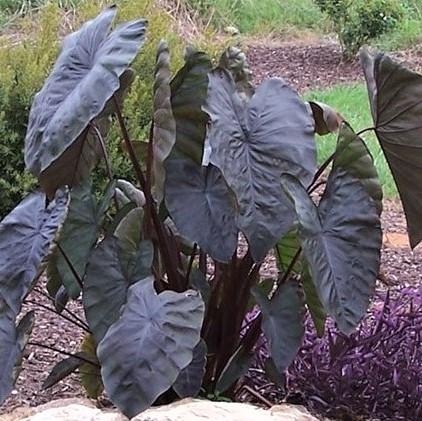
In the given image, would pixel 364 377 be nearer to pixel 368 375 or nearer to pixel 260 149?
pixel 368 375

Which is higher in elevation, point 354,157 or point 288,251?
point 354,157

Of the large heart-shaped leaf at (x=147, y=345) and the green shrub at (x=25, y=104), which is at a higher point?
the large heart-shaped leaf at (x=147, y=345)

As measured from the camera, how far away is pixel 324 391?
2914 mm

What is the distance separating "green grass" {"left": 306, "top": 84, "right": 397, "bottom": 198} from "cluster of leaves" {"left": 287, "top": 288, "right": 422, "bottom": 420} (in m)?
2.88

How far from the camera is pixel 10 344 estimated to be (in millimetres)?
2512

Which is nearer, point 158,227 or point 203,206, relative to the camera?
point 203,206

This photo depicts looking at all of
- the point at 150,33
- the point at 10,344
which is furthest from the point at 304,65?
the point at 10,344

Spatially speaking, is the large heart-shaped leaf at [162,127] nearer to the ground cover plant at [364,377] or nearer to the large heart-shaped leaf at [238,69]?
the large heart-shaped leaf at [238,69]

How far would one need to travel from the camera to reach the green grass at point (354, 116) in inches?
241

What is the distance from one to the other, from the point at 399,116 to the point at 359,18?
7.76 m

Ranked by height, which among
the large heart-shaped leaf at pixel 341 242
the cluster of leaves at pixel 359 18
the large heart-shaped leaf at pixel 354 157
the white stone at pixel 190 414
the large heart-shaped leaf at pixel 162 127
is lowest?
the cluster of leaves at pixel 359 18

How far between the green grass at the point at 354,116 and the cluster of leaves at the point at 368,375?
9.45ft

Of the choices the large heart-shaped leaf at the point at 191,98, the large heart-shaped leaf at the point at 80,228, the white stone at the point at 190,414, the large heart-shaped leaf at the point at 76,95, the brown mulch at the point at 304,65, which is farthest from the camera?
the brown mulch at the point at 304,65

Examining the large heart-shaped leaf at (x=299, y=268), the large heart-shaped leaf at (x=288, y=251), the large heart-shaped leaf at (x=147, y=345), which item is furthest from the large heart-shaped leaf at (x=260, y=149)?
the large heart-shaped leaf at (x=288, y=251)
